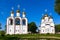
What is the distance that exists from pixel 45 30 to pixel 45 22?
3297 millimetres

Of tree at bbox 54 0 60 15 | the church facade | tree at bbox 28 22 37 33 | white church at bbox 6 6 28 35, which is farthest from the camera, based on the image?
tree at bbox 28 22 37 33

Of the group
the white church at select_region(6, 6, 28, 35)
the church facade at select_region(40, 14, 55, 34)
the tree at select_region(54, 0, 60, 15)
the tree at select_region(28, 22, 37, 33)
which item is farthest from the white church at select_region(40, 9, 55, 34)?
the tree at select_region(54, 0, 60, 15)

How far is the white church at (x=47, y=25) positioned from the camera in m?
64.8

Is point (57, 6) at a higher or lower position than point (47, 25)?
higher

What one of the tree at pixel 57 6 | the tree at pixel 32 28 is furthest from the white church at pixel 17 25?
the tree at pixel 57 6

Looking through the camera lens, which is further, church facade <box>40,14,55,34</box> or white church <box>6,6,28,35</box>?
church facade <box>40,14,55,34</box>

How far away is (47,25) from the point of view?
216ft

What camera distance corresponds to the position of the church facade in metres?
64.8

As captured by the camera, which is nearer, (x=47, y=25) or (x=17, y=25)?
(x=17, y=25)

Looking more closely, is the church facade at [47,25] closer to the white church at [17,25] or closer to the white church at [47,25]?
the white church at [47,25]

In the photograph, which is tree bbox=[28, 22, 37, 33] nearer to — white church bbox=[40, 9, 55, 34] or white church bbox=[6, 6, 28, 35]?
white church bbox=[40, 9, 55, 34]

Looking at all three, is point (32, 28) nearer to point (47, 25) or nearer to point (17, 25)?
point (47, 25)

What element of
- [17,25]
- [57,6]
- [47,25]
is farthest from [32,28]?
[57,6]

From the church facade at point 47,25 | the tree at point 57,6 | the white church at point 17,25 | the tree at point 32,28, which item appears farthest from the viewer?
the tree at point 32,28
